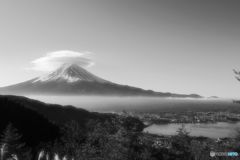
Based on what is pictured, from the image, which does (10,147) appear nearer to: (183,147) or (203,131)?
(183,147)

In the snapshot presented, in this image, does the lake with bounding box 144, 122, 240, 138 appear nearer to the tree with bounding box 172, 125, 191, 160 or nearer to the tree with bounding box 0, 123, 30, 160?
the tree with bounding box 172, 125, 191, 160

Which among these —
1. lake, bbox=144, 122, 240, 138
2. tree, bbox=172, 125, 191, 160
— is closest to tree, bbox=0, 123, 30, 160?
tree, bbox=172, 125, 191, 160

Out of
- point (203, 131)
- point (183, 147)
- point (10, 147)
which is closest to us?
point (10, 147)

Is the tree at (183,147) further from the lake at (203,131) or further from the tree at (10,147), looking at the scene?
the lake at (203,131)

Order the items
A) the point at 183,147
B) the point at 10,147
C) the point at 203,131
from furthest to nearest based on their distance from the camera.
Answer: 1. the point at 203,131
2. the point at 183,147
3. the point at 10,147

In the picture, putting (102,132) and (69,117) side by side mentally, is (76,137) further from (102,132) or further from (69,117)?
(69,117)

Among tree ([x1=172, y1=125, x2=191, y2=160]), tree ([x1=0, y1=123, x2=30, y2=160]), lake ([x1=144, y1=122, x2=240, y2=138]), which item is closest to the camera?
tree ([x1=0, y1=123, x2=30, y2=160])

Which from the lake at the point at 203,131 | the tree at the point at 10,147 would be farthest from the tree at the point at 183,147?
the lake at the point at 203,131

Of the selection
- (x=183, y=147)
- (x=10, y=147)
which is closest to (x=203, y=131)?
(x=183, y=147)

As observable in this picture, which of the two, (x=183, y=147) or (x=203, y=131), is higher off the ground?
(x=183, y=147)

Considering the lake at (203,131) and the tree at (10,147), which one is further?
the lake at (203,131)

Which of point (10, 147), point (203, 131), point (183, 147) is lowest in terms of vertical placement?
point (203, 131)

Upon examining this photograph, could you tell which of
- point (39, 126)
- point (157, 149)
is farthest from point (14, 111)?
point (157, 149)
